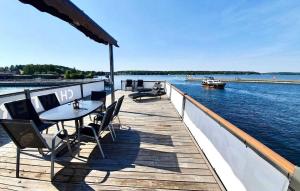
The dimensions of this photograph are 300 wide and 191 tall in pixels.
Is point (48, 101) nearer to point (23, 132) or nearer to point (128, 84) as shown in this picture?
point (23, 132)

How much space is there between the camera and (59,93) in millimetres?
6895

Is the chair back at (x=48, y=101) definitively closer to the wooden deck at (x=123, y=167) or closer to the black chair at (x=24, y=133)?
the wooden deck at (x=123, y=167)

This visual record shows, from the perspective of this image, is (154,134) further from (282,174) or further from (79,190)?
(282,174)

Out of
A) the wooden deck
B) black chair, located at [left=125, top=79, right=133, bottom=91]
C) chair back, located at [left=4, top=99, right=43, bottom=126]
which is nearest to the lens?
the wooden deck

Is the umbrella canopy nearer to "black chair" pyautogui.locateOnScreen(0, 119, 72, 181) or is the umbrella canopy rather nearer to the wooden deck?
"black chair" pyautogui.locateOnScreen(0, 119, 72, 181)

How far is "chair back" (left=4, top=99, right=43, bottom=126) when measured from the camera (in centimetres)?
305

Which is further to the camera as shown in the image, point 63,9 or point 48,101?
point 48,101

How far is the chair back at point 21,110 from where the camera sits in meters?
3.05

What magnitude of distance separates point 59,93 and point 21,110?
149 inches

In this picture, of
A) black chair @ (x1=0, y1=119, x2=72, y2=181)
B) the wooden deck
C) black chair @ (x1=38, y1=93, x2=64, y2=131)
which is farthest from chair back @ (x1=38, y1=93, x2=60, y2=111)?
black chair @ (x1=0, y1=119, x2=72, y2=181)

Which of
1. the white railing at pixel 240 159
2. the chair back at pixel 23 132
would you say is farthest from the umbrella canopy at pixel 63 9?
the white railing at pixel 240 159

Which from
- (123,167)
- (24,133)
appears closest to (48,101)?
(24,133)

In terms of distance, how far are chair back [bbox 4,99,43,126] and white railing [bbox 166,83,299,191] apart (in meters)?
3.02

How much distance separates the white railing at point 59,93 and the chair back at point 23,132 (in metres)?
2.35
